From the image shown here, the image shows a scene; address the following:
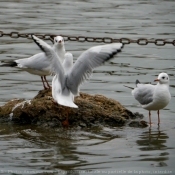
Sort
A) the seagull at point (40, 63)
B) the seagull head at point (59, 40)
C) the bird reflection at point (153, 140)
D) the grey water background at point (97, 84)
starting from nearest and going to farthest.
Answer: the grey water background at point (97, 84), the bird reflection at point (153, 140), the seagull at point (40, 63), the seagull head at point (59, 40)

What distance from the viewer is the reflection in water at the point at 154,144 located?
7304mm

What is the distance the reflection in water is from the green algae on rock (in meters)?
0.45

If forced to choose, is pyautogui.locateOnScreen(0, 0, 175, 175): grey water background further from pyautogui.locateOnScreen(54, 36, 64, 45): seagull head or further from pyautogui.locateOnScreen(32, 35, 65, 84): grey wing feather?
pyautogui.locateOnScreen(54, 36, 64, 45): seagull head

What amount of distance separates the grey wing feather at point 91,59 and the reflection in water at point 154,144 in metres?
1.18

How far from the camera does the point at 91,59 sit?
8375mm

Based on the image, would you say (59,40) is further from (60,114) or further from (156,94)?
(156,94)

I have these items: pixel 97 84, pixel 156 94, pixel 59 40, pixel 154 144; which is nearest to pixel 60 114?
pixel 59 40

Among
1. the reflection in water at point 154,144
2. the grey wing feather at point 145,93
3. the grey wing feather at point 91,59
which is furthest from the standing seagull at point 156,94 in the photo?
the grey wing feather at point 91,59

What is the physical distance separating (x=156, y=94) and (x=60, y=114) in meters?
1.45

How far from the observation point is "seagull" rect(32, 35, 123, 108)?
8.33 m

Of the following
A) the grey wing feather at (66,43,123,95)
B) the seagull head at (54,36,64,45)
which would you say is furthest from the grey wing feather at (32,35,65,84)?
the seagull head at (54,36,64,45)

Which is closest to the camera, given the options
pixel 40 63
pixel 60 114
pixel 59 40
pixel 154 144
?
pixel 154 144

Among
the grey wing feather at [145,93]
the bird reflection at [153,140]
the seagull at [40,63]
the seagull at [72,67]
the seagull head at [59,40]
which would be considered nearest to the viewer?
the bird reflection at [153,140]

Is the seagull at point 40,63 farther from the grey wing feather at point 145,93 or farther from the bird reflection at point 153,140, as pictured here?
the bird reflection at point 153,140
